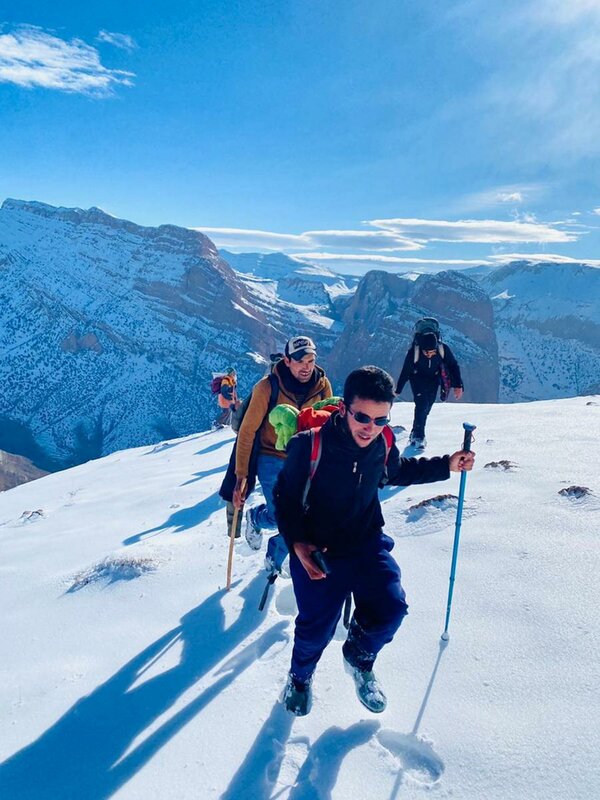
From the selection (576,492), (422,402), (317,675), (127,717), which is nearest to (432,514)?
(576,492)

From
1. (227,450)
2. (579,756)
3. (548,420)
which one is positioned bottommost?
(227,450)

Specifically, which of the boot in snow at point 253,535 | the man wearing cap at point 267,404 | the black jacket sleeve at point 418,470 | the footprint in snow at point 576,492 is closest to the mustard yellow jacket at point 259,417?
the man wearing cap at point 267,404

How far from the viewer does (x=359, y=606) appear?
140 inches

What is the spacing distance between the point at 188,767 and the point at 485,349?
181 metres

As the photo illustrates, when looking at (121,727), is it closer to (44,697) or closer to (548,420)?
(44,697)

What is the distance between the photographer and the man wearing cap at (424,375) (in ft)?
34.9

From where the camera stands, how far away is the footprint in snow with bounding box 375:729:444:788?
289 cm

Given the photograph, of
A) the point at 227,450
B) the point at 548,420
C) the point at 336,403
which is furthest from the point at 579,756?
the point at 227,450

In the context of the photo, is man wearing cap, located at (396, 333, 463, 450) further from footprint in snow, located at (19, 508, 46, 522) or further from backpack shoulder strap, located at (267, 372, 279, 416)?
footprint in snow, located at (19, 508, 46, 522)

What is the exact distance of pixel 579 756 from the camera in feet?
9.11

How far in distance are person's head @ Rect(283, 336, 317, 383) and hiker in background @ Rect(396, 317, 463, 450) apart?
547 centimetres

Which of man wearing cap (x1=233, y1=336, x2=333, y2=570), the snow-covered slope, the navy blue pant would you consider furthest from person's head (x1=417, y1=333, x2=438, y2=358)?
the navy blue pant

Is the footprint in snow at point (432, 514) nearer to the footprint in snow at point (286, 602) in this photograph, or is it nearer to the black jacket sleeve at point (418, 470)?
the footprint in snow at point (286, 602)

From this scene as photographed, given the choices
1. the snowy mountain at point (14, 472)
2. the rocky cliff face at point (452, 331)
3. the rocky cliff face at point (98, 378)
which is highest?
the rocky cliff face at point (452, 331)
